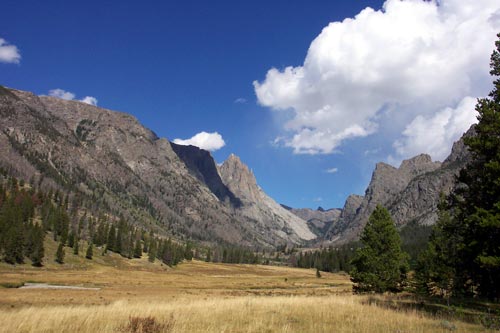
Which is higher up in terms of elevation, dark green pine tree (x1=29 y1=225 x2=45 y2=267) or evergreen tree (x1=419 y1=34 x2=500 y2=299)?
evergreen tree (x1=419 y1=34 x2=500 y2=299)

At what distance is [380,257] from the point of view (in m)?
35.5

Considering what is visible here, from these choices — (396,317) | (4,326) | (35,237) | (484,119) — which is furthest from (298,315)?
(35,237)

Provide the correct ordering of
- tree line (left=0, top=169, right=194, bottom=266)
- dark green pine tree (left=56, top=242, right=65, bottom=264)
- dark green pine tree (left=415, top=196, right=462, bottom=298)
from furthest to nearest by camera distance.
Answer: dark green pine tree (left=56, top=242, right=65, bottom=264)
tree line (left=0, top=169, right=194, bottom=266)
dark green pine tree (left=415, top=196, right=462, bottom=298)

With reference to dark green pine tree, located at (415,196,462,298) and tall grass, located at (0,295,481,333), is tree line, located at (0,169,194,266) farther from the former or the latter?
tall grass, located at (0,295,481,333)

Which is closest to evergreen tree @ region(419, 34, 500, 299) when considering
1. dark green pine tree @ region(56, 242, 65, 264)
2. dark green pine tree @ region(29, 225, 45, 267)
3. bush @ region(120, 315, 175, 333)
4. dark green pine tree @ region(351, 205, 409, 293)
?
bush @ region(120, 315, 175, 333)

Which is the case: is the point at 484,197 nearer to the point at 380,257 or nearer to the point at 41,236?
the point at 380,257

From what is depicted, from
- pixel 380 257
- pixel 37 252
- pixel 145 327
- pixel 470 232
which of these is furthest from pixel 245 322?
pixel 37 252

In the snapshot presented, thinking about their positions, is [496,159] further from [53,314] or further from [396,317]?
[53,314]

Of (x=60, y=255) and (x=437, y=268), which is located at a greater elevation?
(x=437, y=268)

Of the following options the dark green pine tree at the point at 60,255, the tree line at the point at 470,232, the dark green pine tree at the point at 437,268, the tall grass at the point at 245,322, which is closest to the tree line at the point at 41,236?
the dark green pine tree at the point at 60,255

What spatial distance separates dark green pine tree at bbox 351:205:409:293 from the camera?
3481cm

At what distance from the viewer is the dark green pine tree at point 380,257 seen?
3481 centimetres

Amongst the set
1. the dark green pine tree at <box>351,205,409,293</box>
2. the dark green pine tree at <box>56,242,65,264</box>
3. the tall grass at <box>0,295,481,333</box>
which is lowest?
the dark green pine tree at <box>56,242,65,264</box>

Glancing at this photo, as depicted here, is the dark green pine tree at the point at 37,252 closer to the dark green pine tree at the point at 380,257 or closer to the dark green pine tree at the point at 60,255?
the dark green pine tree at the point at 60,255
